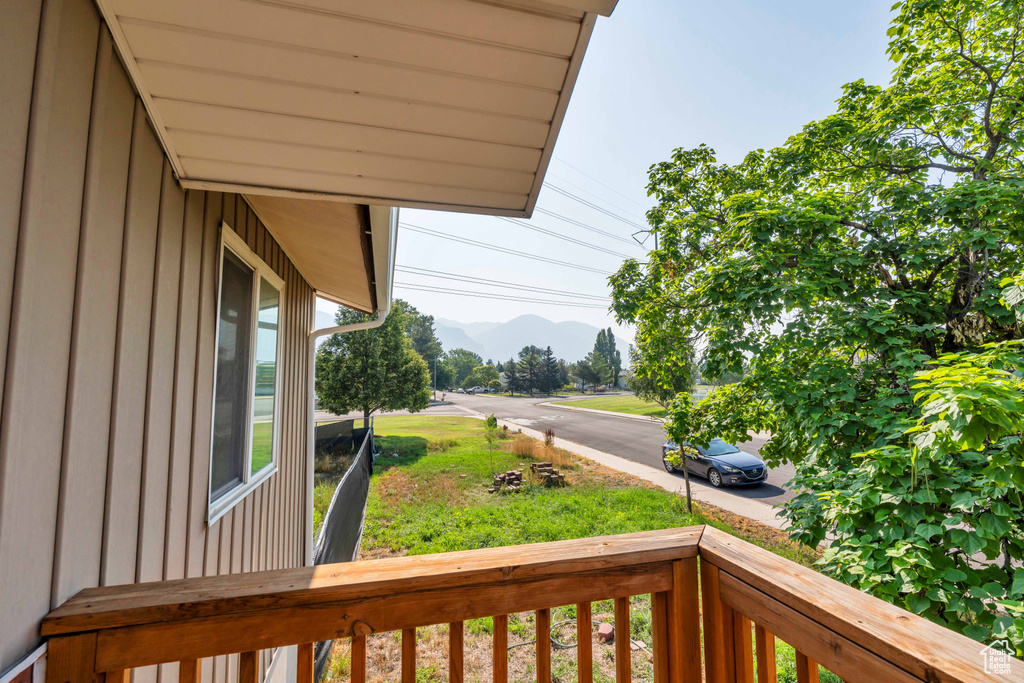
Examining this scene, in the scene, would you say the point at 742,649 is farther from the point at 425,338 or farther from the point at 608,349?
the point at 608,349

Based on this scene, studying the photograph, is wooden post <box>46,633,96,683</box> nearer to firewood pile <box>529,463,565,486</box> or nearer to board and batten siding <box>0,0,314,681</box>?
board and batten siding <box>0,0,314,681</box>

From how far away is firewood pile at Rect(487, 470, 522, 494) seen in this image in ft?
29.9

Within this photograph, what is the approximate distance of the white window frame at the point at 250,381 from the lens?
1665 mm

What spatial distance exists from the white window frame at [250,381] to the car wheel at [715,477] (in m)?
8.75

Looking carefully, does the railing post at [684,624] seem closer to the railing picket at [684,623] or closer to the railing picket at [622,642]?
the railing picket at [684,623]

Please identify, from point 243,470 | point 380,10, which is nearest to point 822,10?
point 380,10

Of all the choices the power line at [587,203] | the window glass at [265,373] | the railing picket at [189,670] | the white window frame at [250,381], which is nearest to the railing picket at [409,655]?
the railing picket at [189,670]

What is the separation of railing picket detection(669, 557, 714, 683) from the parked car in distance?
782 centimetres

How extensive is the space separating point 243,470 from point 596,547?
1893mm

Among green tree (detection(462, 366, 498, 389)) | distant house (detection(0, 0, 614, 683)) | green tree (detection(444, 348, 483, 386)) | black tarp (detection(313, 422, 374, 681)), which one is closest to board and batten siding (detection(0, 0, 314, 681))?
distant house (detection(0, 0, 614, 683))

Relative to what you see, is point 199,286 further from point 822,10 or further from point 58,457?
point 822,10

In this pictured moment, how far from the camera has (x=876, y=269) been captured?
4312mm

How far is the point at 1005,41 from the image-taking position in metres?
4.21

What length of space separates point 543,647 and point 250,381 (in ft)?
6.55
